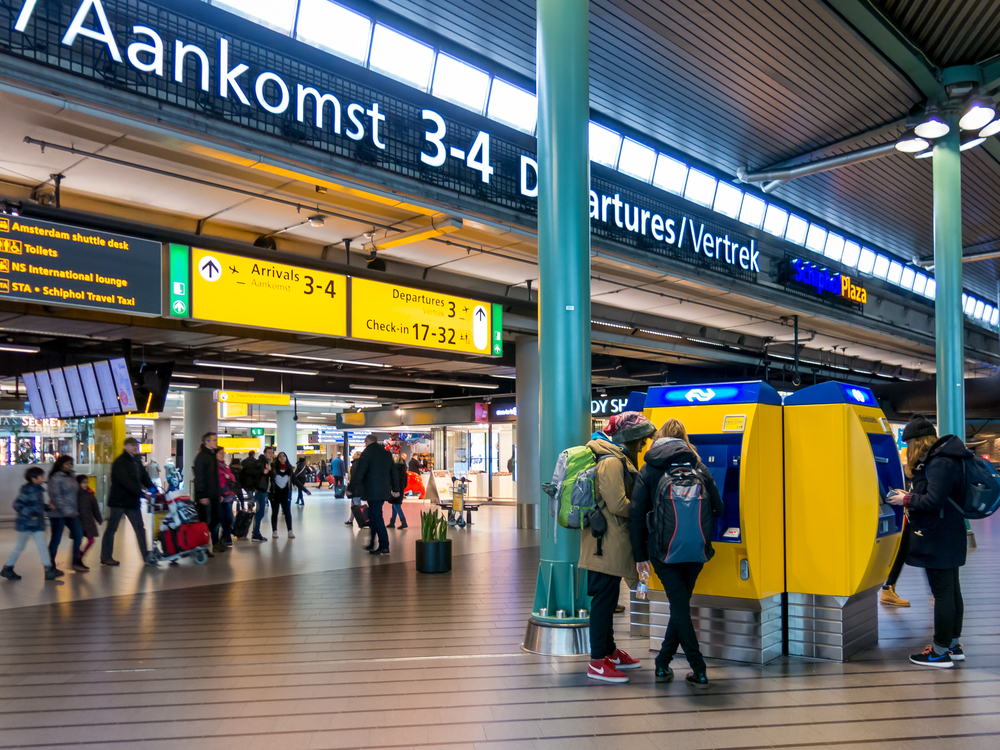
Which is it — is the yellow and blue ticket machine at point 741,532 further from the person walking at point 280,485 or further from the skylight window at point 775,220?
the skylight window at point 775,220

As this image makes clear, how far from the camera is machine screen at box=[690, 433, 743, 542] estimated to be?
492cm

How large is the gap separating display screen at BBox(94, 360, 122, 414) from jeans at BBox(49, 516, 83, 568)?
338cm

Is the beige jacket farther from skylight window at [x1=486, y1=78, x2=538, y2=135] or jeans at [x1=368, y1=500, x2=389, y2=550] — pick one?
skylight window at [x1=486, y1=78, x2=538, y2=135]

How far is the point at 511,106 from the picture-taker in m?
10.5

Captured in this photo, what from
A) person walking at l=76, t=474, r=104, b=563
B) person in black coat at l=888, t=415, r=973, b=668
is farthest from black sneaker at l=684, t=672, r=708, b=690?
person walking at l=76, t=474, r=104, b=563

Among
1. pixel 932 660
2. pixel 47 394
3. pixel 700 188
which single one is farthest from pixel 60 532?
pixel 700 188

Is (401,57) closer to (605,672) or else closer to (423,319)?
(423,319)

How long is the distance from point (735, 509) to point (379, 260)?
6544 mm

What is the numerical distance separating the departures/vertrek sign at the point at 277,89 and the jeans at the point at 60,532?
5588mm

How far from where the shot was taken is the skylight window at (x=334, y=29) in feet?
27.2

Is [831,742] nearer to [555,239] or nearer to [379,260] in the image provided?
[555,239]

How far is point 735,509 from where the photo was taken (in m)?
4.94

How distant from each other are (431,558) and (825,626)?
15.7 ft

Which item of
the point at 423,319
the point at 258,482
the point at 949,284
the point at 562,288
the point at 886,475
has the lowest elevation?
the point at 258,482
